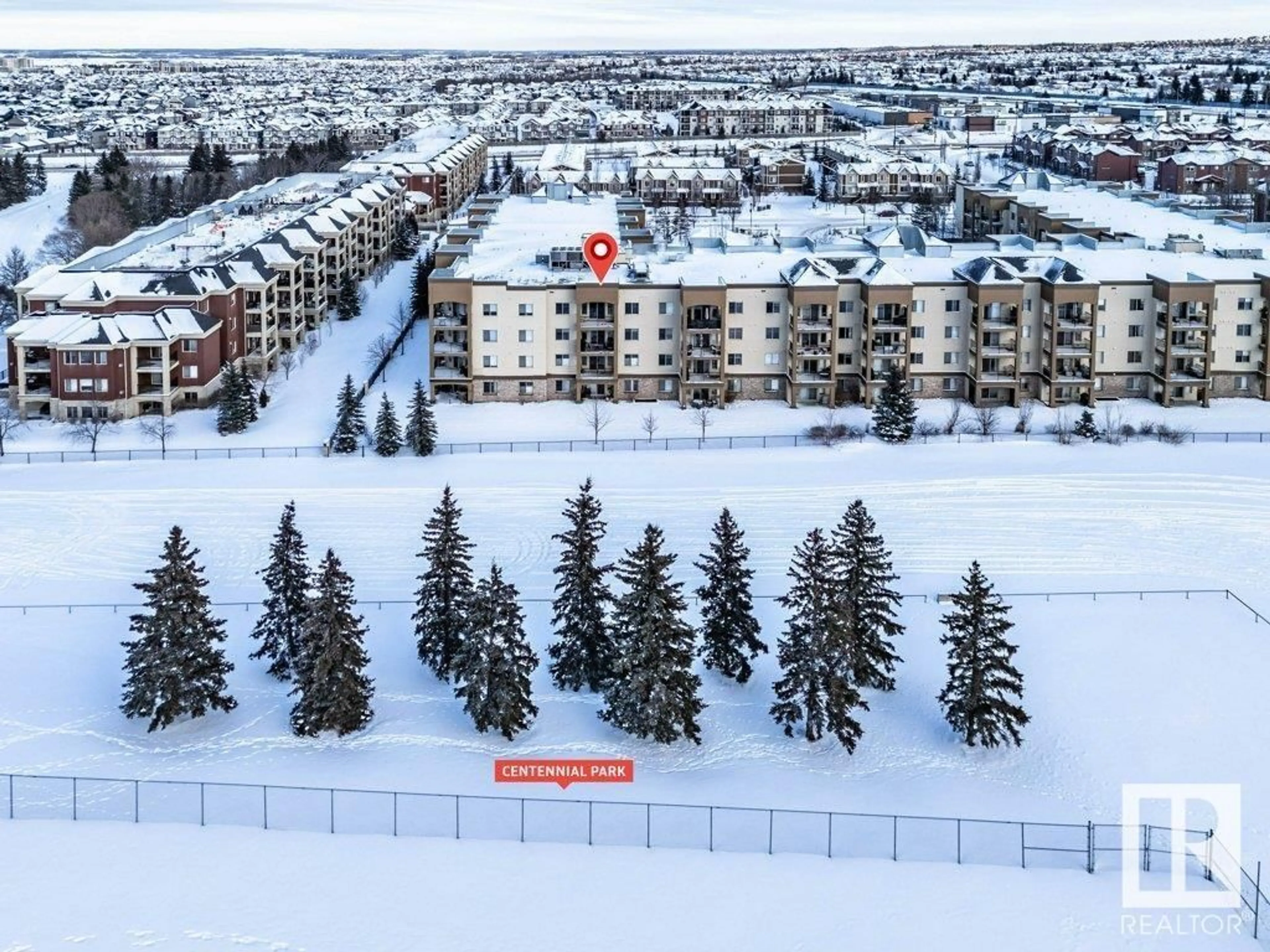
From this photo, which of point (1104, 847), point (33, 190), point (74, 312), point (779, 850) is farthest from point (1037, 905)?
point (33, 190)

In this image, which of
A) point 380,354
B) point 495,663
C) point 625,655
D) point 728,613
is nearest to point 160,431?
point 380,354

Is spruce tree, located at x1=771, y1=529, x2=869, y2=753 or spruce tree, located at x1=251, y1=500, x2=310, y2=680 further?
spruce tree, located at x1=251, y1=500, x2=310, y2=680

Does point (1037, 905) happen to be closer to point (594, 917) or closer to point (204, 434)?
point (594, 917)

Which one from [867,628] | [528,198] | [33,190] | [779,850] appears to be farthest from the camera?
[33,190]

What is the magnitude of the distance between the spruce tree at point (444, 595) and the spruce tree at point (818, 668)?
6.65 metres

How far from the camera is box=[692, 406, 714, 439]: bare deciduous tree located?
1852 inches

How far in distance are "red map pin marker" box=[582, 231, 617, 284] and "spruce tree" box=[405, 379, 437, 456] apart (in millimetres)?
8914

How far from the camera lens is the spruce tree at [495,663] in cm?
2634

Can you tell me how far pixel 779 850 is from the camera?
72.5 feet

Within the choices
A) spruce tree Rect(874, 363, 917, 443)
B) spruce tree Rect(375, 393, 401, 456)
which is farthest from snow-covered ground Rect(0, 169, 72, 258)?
spruce tree Rect(874, 363, 917, 443)

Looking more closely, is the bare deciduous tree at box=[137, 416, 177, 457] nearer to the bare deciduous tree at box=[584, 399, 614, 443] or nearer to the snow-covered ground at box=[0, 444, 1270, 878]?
the snow-covered ground at box=[0, 444, 1270, 878]

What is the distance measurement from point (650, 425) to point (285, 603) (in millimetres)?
19582

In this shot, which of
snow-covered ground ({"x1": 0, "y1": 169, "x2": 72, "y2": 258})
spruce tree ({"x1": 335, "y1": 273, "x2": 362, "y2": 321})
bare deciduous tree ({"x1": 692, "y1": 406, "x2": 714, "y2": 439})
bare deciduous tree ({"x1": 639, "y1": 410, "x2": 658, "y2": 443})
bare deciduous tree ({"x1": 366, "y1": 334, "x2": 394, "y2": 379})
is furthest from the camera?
snow-covered ground ({"x1": 0, "y1": 169, "x2": 72, "y2": 258})

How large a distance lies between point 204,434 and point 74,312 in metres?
9.26
